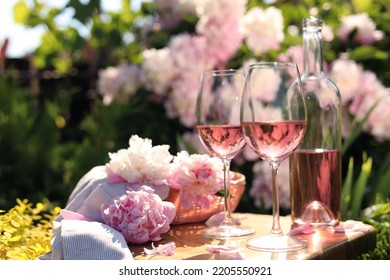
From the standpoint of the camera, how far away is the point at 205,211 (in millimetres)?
1547

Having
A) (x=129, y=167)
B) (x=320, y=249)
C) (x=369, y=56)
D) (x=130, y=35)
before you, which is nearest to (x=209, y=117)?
(x=129, y=167)

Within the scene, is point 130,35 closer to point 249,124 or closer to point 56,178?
point 56,178

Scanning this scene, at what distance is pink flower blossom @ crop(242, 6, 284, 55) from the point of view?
2822mm

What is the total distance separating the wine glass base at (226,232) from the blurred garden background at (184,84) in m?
0.98

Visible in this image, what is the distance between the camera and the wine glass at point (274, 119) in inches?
49.9

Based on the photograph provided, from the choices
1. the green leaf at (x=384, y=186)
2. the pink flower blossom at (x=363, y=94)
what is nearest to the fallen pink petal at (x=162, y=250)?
the green leaf at (x=384, y=186)

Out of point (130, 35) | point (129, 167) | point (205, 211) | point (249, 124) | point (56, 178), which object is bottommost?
point (56, 178)

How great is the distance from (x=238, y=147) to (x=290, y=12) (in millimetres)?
1998

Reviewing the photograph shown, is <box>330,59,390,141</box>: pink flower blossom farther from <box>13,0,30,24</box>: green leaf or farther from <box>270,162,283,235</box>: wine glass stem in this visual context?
<box>13,0,30,24</box>: green leaf

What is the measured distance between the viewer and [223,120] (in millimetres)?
1411

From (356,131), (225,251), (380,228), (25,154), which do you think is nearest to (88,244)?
(225,251)

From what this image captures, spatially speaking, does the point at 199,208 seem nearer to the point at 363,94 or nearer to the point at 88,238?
the point at 88,238

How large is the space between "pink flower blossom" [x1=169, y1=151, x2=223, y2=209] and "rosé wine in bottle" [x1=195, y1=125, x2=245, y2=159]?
7cm

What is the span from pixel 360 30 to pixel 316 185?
1691 mm
